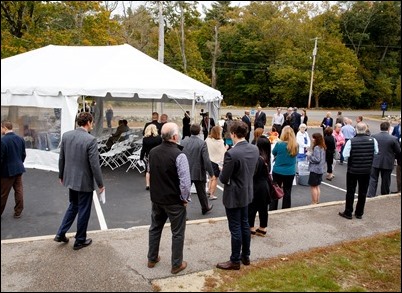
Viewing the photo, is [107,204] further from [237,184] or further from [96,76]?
[96,76]

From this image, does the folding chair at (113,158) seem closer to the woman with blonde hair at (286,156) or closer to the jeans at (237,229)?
the woman with blonde hair at (286,156)

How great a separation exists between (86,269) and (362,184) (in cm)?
480

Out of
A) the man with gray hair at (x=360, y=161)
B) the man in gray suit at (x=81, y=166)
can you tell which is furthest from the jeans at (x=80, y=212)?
the man with gray hair at (x=360, y=161)

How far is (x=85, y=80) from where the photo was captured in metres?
9.94

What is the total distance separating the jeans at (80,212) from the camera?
4650 mm

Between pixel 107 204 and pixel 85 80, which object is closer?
pixel 107 204

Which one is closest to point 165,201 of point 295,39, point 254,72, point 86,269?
point 86,269

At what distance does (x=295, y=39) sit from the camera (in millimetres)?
29609

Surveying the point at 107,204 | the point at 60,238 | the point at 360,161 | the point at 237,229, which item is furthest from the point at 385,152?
the point at 60,238

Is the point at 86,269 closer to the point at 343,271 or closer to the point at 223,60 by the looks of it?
the point at 343,271

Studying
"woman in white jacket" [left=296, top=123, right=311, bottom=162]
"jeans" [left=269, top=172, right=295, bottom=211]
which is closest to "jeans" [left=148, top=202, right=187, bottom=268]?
"jeans" [left=269, top=172, right=295, bottom=211]

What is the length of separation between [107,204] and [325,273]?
4.50m

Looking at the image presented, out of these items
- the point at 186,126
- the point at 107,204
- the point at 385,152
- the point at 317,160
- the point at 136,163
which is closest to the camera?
the point at 317,160

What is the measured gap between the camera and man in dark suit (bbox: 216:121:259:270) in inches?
169
